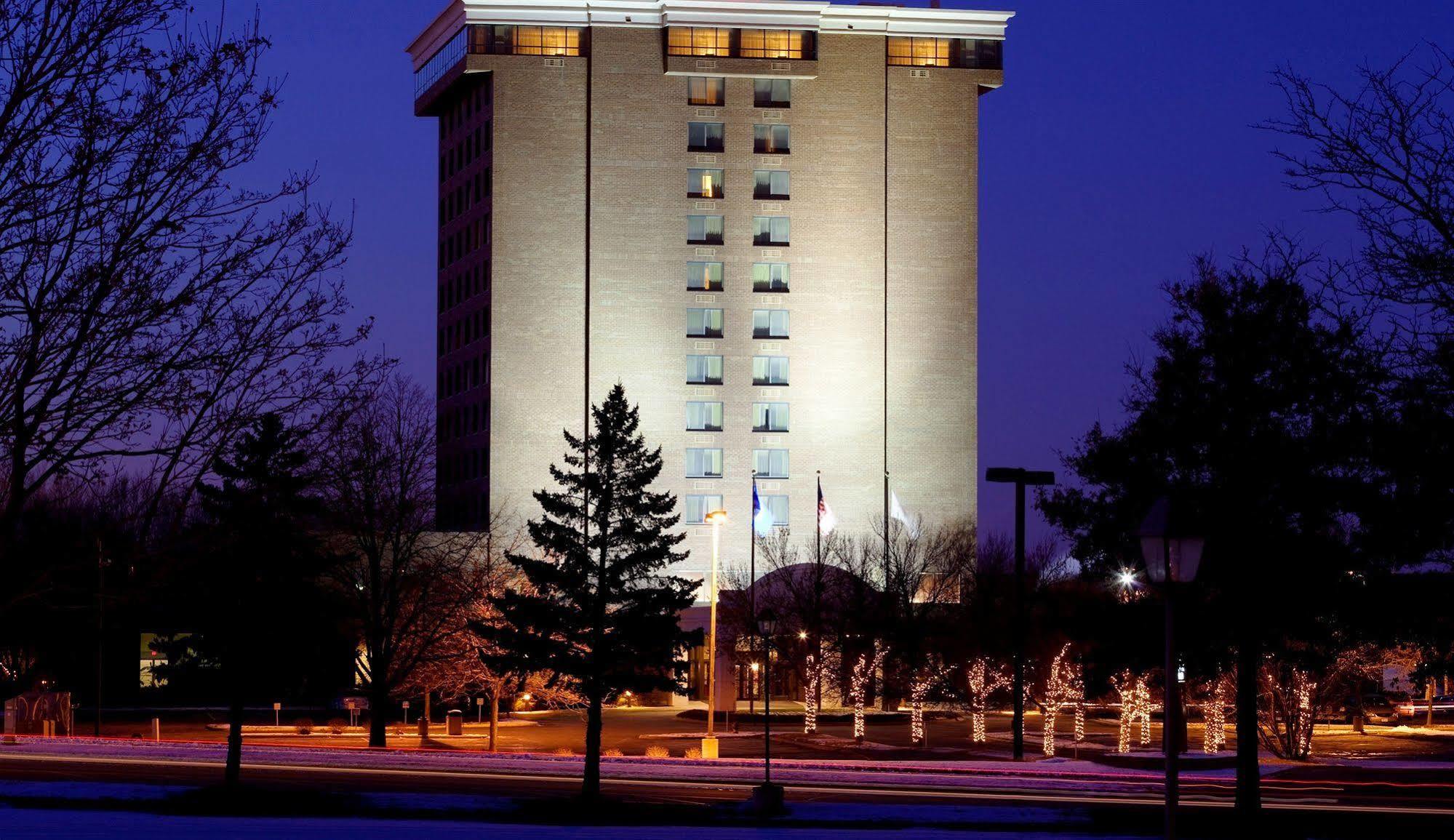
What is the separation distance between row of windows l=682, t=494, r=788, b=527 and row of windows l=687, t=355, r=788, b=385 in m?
7.40

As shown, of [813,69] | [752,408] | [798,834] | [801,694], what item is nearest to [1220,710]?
[798,834]

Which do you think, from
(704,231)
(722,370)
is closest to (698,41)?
(704,231)

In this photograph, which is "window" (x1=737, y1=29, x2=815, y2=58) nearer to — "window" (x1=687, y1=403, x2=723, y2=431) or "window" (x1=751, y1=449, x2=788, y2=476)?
"window" (x1=687, y1=403, x2=723, y2=431)

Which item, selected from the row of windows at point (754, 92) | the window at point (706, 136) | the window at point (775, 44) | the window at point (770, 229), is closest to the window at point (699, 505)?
the window at point (770, 229)

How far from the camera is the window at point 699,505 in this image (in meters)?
110

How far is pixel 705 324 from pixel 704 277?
309cm

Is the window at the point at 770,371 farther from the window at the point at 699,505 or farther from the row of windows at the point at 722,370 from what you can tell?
the window at the point at 699,505

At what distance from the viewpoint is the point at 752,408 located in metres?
111

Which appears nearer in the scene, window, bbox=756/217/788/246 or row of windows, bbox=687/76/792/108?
window, bbox=756/217/788/246

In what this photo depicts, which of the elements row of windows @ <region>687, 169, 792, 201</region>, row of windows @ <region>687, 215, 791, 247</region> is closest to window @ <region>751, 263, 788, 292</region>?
row of windows @ <region>687, 215, 791, 247</region>

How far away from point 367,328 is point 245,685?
86.4 ft

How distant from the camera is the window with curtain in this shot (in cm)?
11125

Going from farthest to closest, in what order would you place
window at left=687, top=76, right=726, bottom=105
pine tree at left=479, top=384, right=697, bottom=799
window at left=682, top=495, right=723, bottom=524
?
window at left=687, top=76, right=726, bottom=105 → window at left=682, top=495, right=723, bottom=524 → pine tree at left=479, top=384, right=697, bottom=799

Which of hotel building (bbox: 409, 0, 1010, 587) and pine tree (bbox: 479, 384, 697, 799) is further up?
hotel building (bbox: 409, 0, 1010, 587)
